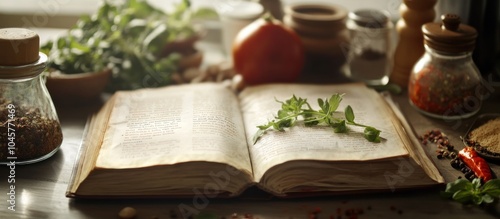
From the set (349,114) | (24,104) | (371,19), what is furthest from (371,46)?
(24,104)

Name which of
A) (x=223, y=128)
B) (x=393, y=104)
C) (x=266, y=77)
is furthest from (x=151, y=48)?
(x=393, y=104)

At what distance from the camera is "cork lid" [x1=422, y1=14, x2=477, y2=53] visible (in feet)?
3.64

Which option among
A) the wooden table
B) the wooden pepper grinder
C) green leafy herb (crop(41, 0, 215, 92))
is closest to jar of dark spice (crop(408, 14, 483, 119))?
the wooden pepper grinder

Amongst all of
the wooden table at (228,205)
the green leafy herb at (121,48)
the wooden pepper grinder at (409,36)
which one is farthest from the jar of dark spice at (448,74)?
the green leafy herb at (121,48)

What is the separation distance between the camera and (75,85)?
1217 mm

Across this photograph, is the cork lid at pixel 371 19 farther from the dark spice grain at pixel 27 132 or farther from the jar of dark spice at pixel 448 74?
the dark spice grain at pixel 27 132

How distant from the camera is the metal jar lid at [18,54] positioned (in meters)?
0.93

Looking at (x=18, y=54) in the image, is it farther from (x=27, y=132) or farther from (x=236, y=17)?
(x=236, y=17)

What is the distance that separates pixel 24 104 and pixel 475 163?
2.41ft

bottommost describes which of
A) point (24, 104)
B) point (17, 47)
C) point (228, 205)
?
point (228, 205)

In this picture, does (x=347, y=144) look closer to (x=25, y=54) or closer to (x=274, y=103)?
(x=274, y=103)

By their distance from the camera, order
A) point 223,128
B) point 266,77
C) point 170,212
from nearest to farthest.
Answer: point 170,212 < point 223,128 < point 266,77

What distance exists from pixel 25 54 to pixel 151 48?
0.43 metres

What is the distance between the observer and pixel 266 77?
1.30 metres
